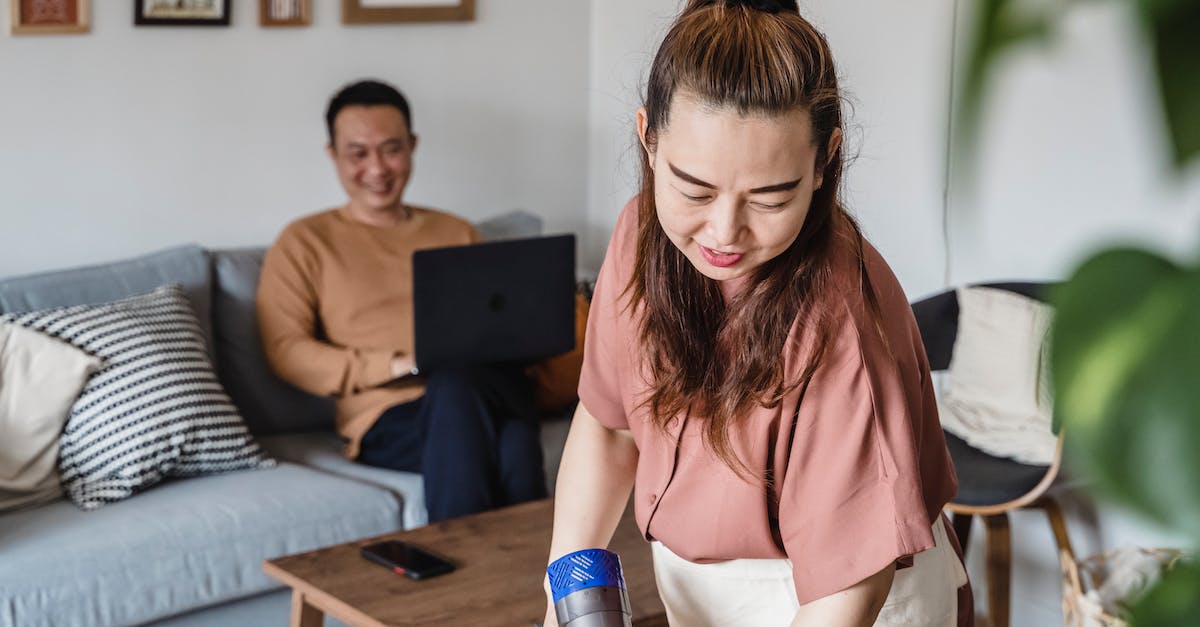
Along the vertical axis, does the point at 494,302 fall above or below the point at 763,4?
below

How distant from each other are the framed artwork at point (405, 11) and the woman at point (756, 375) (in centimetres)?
247

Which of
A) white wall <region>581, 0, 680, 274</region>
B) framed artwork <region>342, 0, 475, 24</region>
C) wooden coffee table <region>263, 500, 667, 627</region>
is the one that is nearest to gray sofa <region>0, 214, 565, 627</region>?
wooden coffee table <region>263, 500, 667, 627</region>

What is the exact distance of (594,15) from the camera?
4164 mm

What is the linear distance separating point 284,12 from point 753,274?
2.61m

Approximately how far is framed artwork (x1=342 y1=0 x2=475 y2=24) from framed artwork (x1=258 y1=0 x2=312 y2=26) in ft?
0.36

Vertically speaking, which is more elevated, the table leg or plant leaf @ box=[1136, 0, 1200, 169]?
plant leaf @ box=[1136, 0, 1200, 169]

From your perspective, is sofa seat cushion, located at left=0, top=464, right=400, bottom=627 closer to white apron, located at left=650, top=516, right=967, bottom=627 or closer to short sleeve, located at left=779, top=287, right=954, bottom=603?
white apron, located at left=650, top=516, right=967, bottom=627

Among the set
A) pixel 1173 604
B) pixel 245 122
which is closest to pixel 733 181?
pixel 1173 604

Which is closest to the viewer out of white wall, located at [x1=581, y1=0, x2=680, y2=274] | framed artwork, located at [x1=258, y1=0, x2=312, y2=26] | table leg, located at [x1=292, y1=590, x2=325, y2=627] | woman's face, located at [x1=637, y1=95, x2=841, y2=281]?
woman's face, located at [x1=637, y1=95, x2=841, y2=281]

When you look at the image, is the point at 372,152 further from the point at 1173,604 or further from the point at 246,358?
the point at 1173,604

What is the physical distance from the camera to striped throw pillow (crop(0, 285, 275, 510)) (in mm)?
2695

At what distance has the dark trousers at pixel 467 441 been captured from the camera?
114 inches

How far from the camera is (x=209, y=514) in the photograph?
104 inches

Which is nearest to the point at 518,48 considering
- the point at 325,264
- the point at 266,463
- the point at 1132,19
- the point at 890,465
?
the point at 325,264
